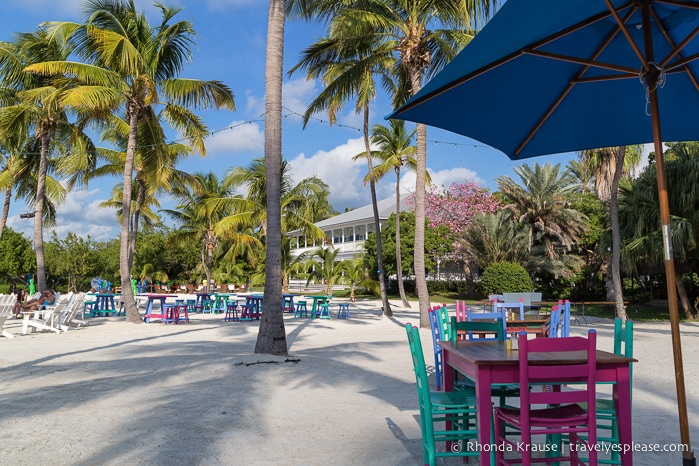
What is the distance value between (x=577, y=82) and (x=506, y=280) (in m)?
22.3

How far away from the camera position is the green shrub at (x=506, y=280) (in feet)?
85.4

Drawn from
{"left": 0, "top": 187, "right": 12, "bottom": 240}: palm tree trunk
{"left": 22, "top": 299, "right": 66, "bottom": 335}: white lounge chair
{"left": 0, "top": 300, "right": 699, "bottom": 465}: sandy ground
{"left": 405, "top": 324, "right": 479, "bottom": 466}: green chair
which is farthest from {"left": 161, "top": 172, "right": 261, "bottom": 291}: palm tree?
{"left": 405, "top": 324, "right": 479, "bottom": 466}: green chair

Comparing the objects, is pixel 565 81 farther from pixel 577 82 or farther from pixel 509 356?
pixel 509 356

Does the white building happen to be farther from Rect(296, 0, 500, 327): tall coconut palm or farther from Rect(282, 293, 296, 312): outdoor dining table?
Rect(296, 0, 500, 327): tall coconut palm

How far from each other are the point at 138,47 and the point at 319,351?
460 inches

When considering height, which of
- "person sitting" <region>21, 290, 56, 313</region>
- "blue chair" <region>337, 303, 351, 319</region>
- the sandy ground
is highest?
"person sitting" <region>21, 290, 56, 313</region>

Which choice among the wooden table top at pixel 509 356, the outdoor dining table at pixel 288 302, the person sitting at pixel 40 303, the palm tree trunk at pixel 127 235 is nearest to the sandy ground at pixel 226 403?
the wooden table top at pixel 509 356

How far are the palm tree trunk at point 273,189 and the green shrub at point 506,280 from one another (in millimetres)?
17836

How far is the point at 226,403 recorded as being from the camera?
645 centimetres

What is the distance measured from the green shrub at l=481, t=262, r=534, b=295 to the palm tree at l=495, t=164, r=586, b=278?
5.04 m

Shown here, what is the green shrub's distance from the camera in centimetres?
2603

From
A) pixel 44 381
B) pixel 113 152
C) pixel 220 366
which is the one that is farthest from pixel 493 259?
pixel 44 381

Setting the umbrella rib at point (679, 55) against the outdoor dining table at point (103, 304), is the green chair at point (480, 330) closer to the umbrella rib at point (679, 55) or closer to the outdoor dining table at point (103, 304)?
the umbrella rib at point (679, 55)

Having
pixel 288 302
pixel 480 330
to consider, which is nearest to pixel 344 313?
pixel 288 302
